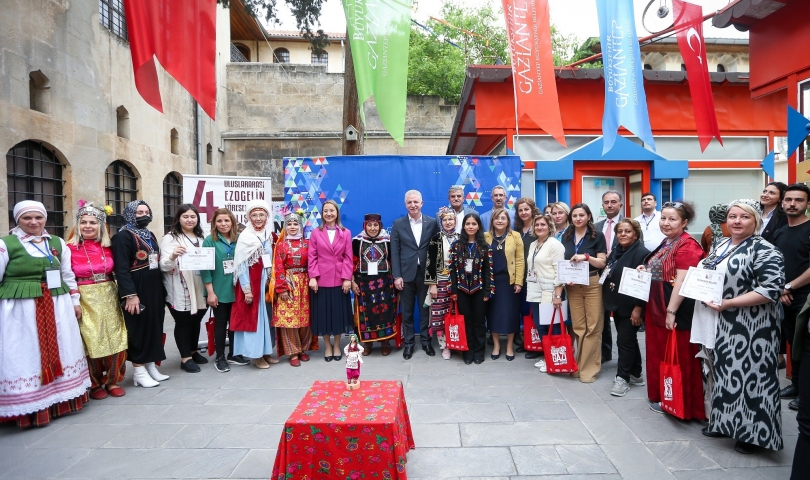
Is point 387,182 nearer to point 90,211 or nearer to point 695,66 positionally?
point 90,211

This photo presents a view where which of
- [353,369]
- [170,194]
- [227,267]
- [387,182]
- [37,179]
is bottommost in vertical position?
[353,369]

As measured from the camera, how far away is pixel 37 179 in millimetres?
8133

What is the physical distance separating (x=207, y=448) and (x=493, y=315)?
3220 millimetres

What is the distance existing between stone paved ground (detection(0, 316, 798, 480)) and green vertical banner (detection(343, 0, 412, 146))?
288cm

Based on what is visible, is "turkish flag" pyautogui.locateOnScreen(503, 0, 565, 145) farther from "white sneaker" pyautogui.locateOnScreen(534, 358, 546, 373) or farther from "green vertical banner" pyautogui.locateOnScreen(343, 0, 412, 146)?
"white sneaker" pyautogui.locateOnScreen(534, 358, 546, 373)

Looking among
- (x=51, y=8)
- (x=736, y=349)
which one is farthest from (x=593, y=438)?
(x=51, y=8)

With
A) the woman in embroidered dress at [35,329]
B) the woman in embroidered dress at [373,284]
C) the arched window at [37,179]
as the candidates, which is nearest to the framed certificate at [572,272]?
the woman in embroidered dress at [373,284]

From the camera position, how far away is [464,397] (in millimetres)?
4160

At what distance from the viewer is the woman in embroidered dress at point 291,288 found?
5.21 metres

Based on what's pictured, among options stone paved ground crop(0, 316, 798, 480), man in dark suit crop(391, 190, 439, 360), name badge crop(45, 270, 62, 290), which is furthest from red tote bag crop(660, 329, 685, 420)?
name badge crop(45, 270, 62, 290)

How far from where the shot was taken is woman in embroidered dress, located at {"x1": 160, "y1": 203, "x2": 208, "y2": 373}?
481 cm

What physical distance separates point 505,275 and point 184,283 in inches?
138

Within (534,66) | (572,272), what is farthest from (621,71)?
(572,272)

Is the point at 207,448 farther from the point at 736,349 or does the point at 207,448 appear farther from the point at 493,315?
the point at 736,349
